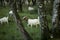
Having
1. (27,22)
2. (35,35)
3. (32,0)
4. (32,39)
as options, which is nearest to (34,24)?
(27,22)

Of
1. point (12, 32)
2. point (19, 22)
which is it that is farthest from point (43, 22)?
point (12, 32)

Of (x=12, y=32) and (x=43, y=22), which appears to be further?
(x=12, y=32)

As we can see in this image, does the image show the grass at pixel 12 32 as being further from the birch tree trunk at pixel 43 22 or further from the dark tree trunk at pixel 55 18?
the dark tree trunk at pixel 55 18

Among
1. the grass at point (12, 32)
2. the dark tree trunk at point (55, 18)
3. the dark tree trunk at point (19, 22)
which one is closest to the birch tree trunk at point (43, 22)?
the grass at point (12, 32)

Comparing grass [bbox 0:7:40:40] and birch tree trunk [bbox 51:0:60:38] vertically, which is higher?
birch tree trunk [bbox 51:0:60:38]

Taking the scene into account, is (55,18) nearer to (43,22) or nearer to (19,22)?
(43,22)

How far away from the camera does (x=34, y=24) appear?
31.4ft

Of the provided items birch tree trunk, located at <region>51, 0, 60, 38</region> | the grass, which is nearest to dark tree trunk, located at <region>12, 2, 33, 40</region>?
the grass

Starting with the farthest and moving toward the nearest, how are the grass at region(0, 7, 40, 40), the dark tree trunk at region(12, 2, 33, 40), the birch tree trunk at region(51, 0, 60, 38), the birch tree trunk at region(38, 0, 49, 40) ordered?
the grass at region(0, 7, 40, 40)
the birch tree trunk at region(51, 0, 60, 38)
the birch tree trunk at region(38, 0, 49, 40)
the dark tree trunk at region(12, 2, 33, 40)

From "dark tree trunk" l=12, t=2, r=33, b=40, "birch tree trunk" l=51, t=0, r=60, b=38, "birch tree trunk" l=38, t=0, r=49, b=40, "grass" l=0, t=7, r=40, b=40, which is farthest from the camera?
"grass" l=0, t=7, r=40, b=40

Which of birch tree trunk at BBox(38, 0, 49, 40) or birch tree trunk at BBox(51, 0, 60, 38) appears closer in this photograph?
birch tree trunk at BBox(38, 0, 49, 40)

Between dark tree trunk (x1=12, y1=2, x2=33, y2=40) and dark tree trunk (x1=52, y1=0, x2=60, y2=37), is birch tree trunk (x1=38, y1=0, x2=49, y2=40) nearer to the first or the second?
dark tree trunk (x1=52, y1=0, x2=60, y2=37)

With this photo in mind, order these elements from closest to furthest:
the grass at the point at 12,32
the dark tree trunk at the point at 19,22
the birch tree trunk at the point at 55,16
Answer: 1. the dark tree trunk at the point at 19,22
2. the birch tree trunk at the point at 55,16
3. the grass at the point at 12,32

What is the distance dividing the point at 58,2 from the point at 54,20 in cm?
96
